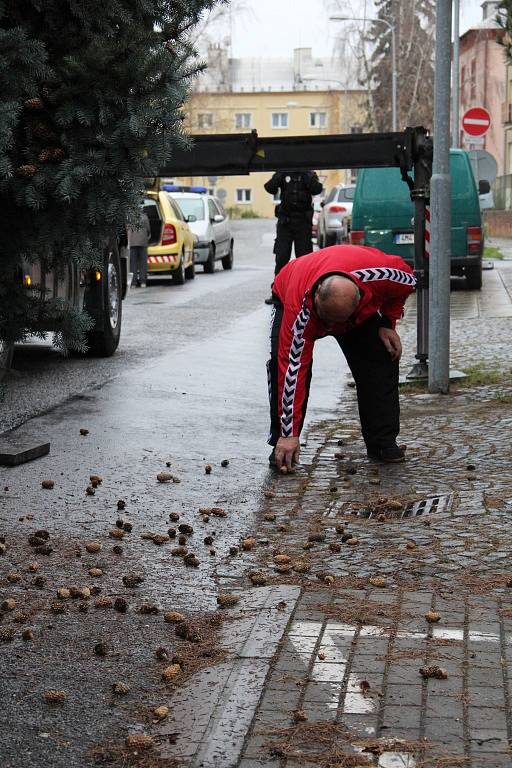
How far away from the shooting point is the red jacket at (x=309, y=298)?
23.2 feet

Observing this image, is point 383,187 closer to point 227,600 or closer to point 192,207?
point 192,207

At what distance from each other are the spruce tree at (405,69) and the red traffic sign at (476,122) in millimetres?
44686

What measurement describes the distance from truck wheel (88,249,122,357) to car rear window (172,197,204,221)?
1535 cm

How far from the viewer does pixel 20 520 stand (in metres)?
6.72

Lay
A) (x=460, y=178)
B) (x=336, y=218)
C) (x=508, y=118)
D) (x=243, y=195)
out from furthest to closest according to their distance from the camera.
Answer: (x=243, y=195) → (x=508, y=118) → (x=336, y=218) → (x=460, y=178)

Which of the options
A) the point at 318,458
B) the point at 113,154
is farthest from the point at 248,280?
the point at 113,154

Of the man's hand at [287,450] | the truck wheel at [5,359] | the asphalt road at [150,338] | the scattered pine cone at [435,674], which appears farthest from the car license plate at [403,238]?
the scattered pine cone at [435,674]

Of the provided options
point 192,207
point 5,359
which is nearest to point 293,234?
point 192,207

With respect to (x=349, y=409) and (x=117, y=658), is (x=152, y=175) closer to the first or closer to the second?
(x=117, y=658)

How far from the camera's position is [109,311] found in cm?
1345

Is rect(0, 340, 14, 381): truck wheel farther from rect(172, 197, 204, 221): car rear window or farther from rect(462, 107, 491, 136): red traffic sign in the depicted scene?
rect(172, 197, 204, 221): car rear window

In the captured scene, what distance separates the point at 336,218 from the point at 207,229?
6603 millimetres

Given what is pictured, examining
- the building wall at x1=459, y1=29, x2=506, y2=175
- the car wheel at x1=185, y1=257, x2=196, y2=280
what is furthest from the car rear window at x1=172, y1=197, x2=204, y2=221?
the building wall at x1=459, y1=29, x2=506, y2=175

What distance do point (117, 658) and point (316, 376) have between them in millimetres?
7842
